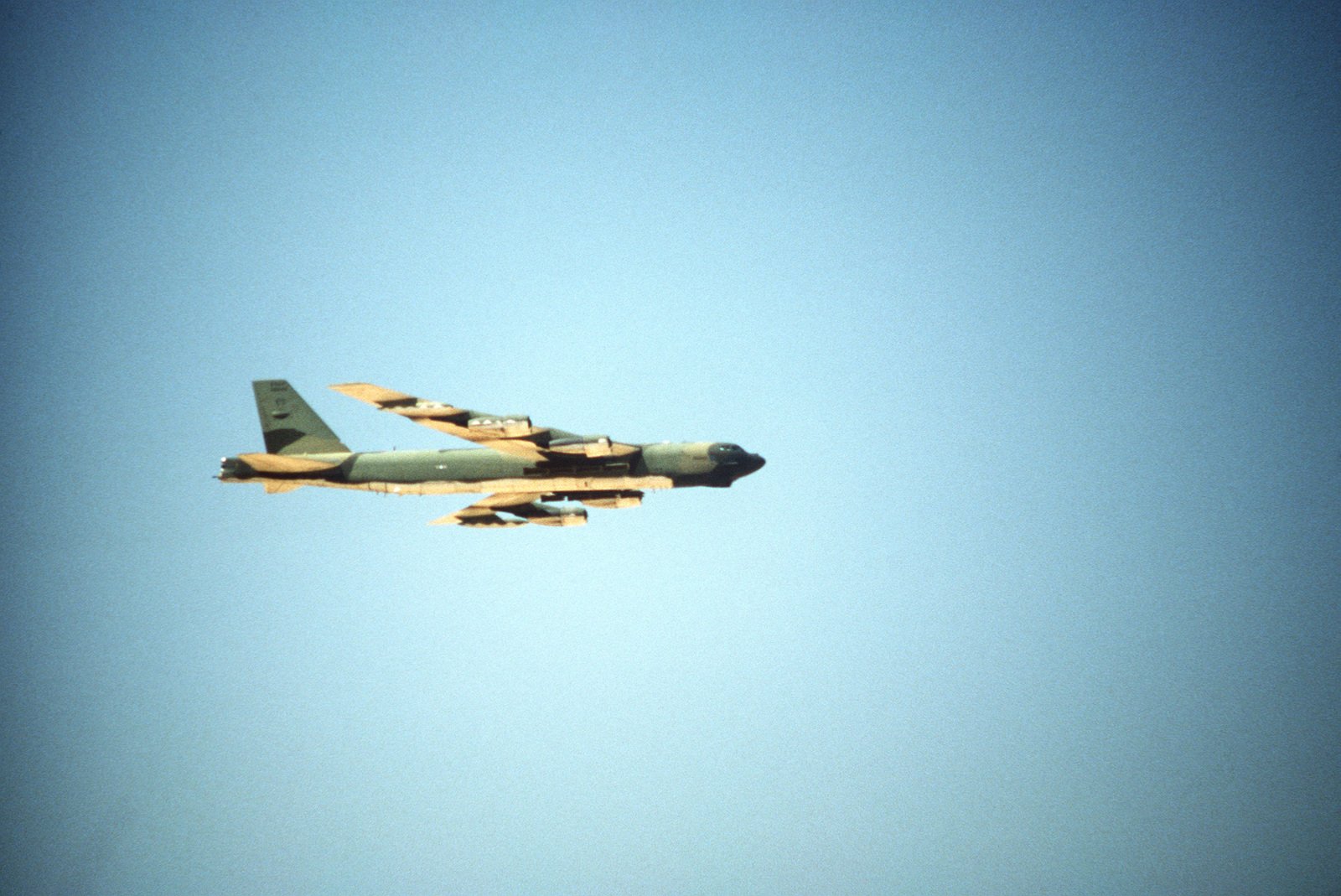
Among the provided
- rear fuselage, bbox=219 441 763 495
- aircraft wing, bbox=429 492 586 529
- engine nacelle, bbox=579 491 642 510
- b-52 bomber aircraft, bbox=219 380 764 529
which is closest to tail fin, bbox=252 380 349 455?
b-52 bomber aircraft, bbox=219 380 764 529

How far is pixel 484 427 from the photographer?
48.3 meters

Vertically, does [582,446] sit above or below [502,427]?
below

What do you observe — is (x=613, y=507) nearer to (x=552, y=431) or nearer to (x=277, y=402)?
(x=552, y=431)

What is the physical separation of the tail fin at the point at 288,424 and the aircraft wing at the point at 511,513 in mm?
7919

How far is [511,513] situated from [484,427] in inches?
501

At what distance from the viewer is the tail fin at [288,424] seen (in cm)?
5606

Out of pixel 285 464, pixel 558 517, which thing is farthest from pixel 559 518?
pixel 285 464

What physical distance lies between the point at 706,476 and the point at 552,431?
833 centimetres

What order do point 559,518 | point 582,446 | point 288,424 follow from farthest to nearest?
point 559,518 < point 288,424 < point 582,446

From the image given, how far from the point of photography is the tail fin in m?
56.1

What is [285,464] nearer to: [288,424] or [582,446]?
[288,424]

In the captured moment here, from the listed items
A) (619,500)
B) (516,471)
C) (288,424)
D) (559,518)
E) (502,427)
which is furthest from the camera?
(559,518)

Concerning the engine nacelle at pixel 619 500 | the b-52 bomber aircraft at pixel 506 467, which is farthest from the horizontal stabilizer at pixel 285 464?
the engine nacelle at pixel 619 500

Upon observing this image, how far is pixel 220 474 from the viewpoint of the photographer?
53.7 metres
